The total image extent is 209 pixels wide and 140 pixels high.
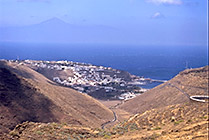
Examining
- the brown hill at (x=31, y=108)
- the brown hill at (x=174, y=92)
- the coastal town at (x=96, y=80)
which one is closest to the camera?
the brown hill at (x=31, y=108)

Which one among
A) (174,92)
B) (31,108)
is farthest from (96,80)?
(31,108)

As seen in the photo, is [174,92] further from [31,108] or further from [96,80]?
[96,80]

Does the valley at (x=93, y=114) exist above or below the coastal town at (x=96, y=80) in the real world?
above

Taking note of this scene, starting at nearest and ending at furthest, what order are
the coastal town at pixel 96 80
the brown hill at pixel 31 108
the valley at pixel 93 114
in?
the valley at pixel 93 114 → the brown hill at pixel 31 108 → the coastal town at pixel 96 80

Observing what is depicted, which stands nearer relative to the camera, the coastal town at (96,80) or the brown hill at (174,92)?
the brown hill at (174,92)

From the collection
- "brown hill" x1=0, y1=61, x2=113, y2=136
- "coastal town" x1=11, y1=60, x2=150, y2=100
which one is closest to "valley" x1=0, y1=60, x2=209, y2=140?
"brown hill" x1=0, y1=61, x2=113, y2=136

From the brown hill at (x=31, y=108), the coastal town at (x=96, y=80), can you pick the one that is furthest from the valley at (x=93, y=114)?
the coastal town at (x=96, y=80)

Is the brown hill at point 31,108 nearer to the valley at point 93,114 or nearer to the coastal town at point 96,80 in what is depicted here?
the valley at point 93,114
